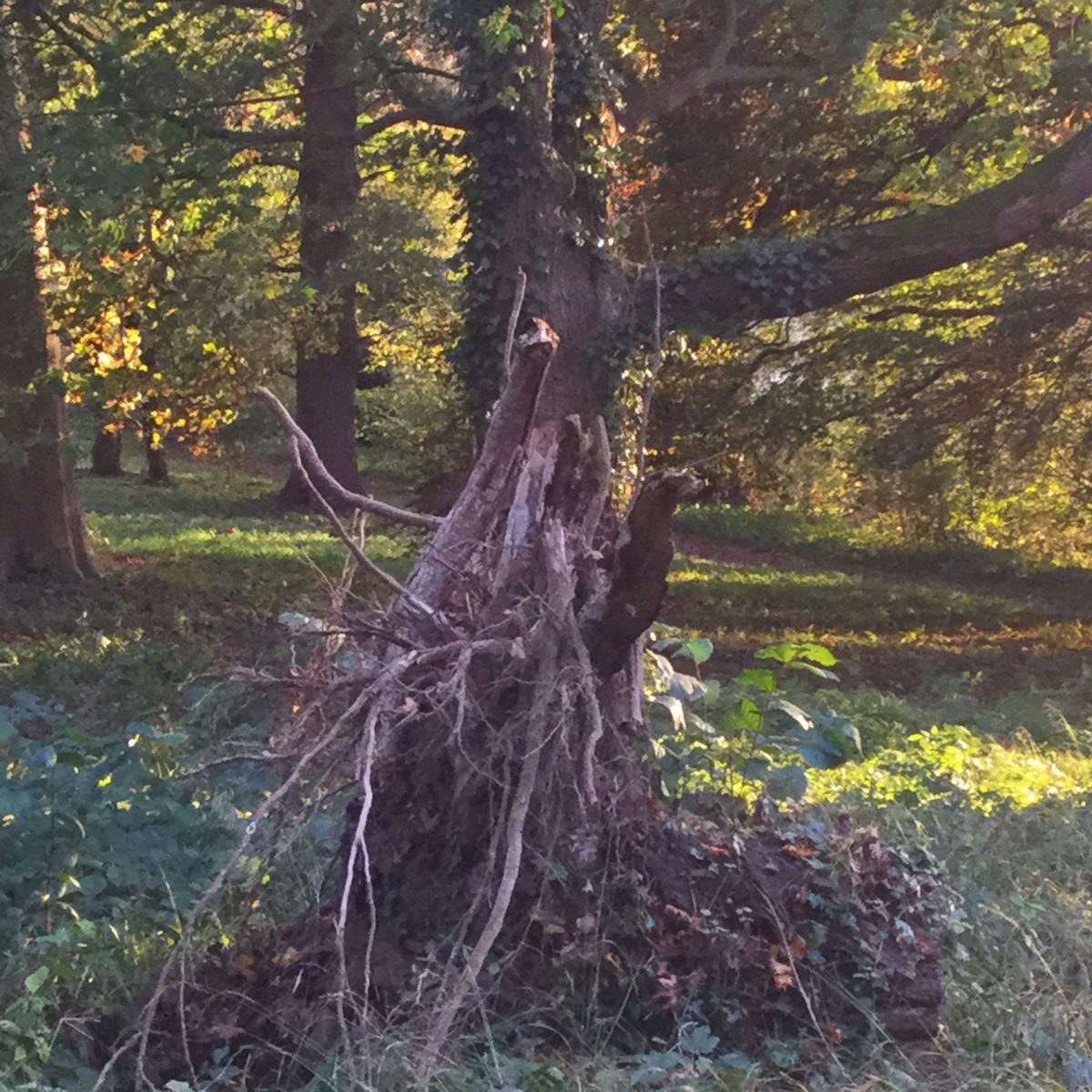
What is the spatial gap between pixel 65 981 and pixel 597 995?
1.59m

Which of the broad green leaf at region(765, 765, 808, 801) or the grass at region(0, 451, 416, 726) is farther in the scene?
the grass at region(0, 451, 416, 726)

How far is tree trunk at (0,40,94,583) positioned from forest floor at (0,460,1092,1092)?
58cm

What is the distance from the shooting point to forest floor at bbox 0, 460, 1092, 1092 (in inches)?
160

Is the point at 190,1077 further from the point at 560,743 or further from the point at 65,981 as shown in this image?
the point at 560,743

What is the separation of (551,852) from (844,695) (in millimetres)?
7396

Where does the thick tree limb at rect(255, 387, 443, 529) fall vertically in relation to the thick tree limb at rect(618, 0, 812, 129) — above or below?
below

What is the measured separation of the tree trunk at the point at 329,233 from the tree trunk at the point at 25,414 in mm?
2533

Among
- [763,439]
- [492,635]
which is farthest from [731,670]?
[492,635]

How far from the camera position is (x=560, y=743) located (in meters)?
4.20

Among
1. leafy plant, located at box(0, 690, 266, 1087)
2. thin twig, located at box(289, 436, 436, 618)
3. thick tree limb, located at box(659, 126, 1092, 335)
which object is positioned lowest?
leafy plant, located at box(0, 690, 266, 1087)

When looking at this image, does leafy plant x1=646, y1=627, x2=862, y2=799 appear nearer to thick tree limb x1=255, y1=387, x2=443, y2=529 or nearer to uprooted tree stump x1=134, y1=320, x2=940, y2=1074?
uprooted tree stump x1=134, y1=320, x2=940, y2=1074

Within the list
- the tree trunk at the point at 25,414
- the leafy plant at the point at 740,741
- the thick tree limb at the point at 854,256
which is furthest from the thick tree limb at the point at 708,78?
the leafy plant at the point at 740,741

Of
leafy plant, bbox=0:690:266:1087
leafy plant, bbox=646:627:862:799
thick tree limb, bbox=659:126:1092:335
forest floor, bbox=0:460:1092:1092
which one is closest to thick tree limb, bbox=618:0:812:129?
thick tree limb, bbox=659:126:1092:335

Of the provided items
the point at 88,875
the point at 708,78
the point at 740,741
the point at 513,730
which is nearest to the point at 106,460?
the point at 708,78
